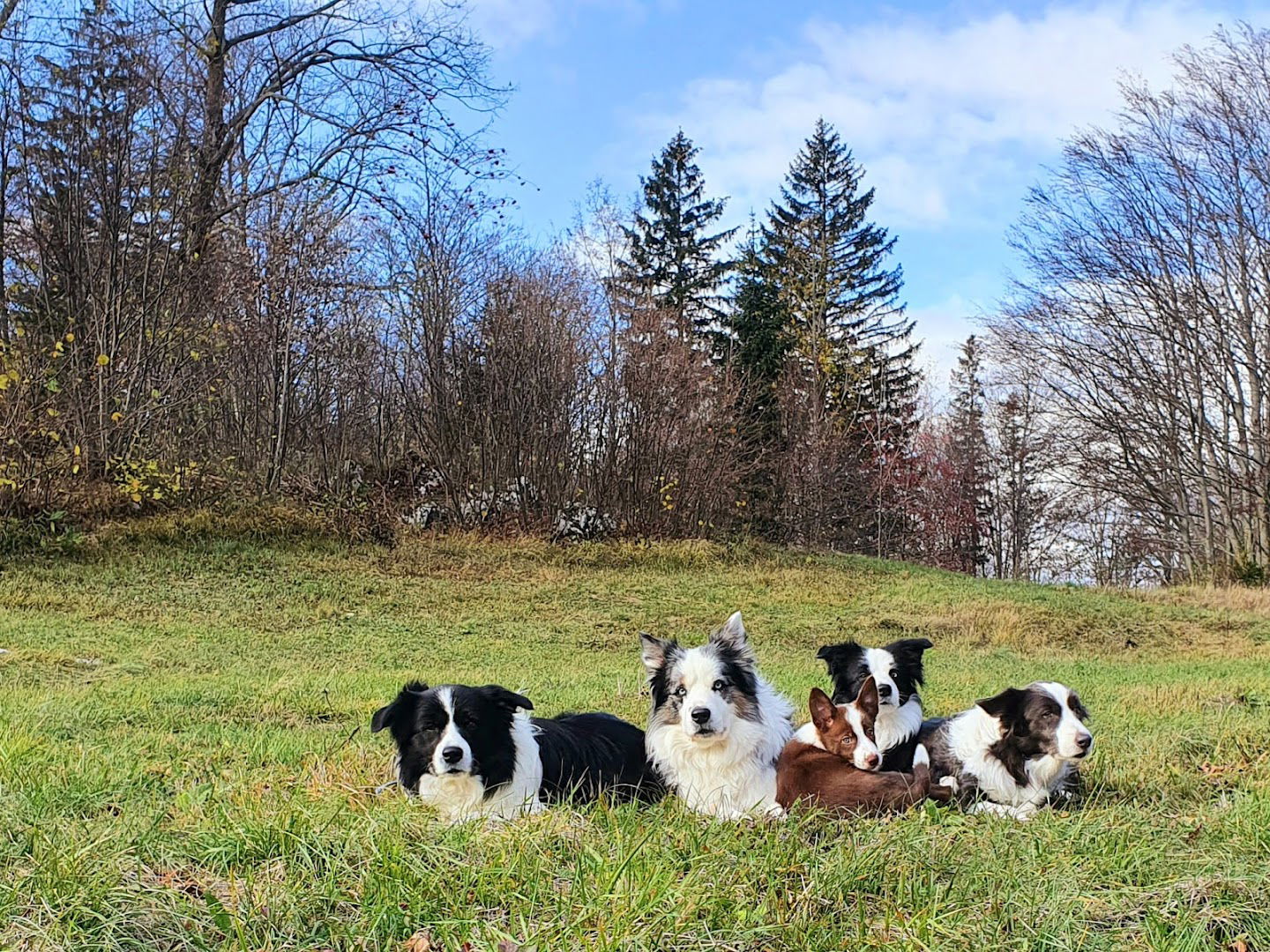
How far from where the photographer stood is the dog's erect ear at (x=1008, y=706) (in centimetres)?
429

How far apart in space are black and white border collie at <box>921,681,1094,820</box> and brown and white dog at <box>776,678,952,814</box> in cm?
20

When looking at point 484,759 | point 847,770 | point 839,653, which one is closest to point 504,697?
point 484,759

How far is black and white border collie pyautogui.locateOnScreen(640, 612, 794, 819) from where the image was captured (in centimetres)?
416

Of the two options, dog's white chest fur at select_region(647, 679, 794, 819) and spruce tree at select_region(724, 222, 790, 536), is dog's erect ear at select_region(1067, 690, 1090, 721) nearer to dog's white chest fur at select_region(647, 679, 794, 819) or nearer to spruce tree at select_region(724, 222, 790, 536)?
dog's white chest fur at select_region(647, 679, 794, 819)

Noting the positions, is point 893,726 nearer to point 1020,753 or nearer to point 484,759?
point 1020,753

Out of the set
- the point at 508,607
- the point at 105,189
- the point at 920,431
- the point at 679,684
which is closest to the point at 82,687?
the point at 679,684

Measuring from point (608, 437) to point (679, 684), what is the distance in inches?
579

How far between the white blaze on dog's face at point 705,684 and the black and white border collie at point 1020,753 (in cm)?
95

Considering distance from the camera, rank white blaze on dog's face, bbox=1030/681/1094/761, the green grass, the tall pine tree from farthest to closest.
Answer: the tall pine tree → white blaze on dog's face, bbox=1030/681/1094/761 → the green grass

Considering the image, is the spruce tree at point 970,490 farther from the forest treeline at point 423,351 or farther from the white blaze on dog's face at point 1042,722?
the white blaze on dog's face at point 1042,722

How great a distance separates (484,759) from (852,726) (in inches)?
59.1

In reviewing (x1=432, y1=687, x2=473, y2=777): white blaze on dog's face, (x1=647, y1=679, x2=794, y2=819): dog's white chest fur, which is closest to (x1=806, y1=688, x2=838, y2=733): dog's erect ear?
(x1=647, y1=679, x2=794, y2=819): dog's white chest fur

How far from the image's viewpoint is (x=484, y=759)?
404 cm

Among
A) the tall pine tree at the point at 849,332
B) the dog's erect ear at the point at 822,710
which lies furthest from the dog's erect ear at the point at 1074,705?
the tall pine tree at the point at 849,332
